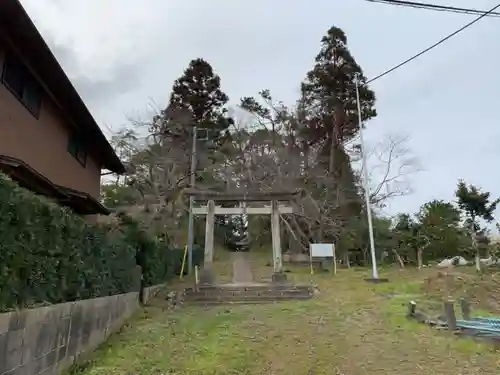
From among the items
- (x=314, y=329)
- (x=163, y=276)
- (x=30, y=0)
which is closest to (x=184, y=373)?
(x=314, y=329)

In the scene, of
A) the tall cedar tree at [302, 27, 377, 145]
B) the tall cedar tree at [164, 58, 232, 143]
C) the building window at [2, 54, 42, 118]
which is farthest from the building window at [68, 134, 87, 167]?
the tall cedar tree at [302, 27, 377, 145]

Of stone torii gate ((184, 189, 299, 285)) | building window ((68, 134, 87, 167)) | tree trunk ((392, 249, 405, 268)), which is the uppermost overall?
building window ((68, 134, 87, 167))

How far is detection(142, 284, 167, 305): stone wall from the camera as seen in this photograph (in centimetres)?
1145

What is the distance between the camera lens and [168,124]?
78.4ft

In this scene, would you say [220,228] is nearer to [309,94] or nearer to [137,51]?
[309,94]

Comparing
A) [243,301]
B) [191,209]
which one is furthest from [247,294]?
[191,209]

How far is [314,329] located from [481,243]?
51.2ft

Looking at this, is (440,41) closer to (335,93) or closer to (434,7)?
(434,7)

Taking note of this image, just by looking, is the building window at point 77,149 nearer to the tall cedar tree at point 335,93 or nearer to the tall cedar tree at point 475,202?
the tall cedar tree at point 475,202

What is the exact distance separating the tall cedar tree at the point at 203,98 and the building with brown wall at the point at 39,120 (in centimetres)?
1676

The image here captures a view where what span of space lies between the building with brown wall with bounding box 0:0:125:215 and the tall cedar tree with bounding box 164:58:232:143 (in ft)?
55.0

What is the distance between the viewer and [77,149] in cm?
1211

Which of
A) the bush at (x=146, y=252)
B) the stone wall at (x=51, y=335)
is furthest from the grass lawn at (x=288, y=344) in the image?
the bush at (x=146, y=252)

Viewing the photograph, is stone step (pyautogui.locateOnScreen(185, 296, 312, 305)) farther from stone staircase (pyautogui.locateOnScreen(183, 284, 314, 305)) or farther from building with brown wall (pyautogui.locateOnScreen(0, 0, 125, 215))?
building with brown wall (pyautogui.locateOnScreen(0, 0, 125, 215))
